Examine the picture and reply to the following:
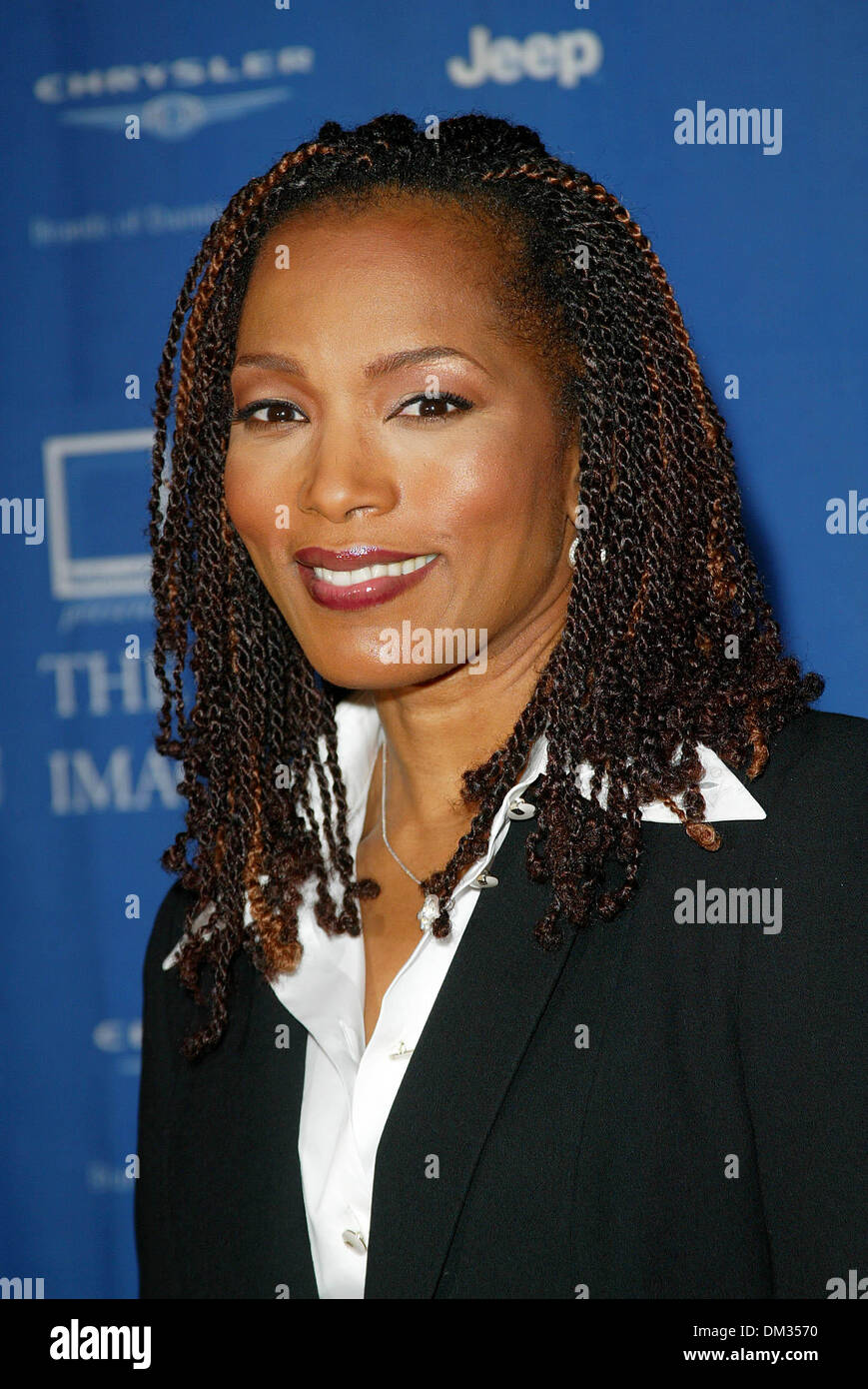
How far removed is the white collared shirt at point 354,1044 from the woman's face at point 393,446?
0.70 ft

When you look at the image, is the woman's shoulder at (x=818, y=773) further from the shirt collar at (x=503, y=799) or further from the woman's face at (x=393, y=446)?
the woman's face at (x=393, y=446)

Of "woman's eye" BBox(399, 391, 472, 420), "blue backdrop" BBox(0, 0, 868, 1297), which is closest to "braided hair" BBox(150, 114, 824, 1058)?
"woman's eye" BBox(399, 391, 472, 420)

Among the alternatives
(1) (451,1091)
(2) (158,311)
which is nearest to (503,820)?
(1) (451,1091)

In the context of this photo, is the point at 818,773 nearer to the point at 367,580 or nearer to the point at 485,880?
the point at 485,880

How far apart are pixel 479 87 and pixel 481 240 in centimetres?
79

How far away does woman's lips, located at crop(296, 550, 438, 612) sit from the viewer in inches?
53.1

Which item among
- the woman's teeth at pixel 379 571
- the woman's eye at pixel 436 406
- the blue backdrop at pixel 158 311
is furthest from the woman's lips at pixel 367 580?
the blue backdrop at pixel 158 311

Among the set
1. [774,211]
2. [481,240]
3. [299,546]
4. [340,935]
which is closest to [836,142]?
[774,211]

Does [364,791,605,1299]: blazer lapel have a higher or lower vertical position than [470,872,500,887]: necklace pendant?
lower

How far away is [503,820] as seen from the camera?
1399 millimetres

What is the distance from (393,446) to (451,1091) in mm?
657

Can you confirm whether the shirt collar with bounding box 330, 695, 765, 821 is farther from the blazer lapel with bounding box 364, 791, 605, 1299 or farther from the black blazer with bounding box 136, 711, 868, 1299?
the blazer lapel with bounding box 364, 791, 605, 1299

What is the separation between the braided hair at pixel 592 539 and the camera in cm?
135

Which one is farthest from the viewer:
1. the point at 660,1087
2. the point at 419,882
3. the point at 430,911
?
the point at 419,882
